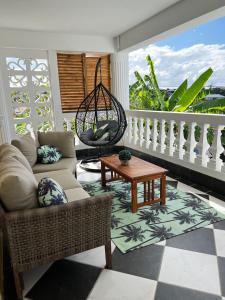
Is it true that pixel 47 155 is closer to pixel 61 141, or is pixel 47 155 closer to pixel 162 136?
pixel 61 141

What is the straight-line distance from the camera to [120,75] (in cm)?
498

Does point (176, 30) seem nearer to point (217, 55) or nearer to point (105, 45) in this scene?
point (105, 45)

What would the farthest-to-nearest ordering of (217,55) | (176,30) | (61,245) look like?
(217,55) → (176,30) → (61,245)

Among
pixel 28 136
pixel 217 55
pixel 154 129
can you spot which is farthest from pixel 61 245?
pixel 217 55

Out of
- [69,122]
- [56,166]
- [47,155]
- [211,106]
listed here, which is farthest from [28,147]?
A: [211,106]

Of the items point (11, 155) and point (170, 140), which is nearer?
point (11, 155)

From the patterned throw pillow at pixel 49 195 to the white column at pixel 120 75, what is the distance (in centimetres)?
382

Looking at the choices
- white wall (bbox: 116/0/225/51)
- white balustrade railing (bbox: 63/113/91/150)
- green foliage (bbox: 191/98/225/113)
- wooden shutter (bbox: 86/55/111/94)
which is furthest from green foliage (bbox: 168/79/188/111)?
white balustrade railing (bbox: 63/113/91/150)

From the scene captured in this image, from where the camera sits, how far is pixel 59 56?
4.61m

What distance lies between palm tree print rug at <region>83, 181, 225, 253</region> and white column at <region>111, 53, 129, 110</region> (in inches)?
108

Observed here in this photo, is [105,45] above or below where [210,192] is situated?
above

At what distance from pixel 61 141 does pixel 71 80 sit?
2003 mm

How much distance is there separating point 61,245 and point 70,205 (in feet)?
1.01

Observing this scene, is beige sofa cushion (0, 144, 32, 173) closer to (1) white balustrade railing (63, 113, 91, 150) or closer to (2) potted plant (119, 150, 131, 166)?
(2) potted plant (119, 150, 131, 166)
